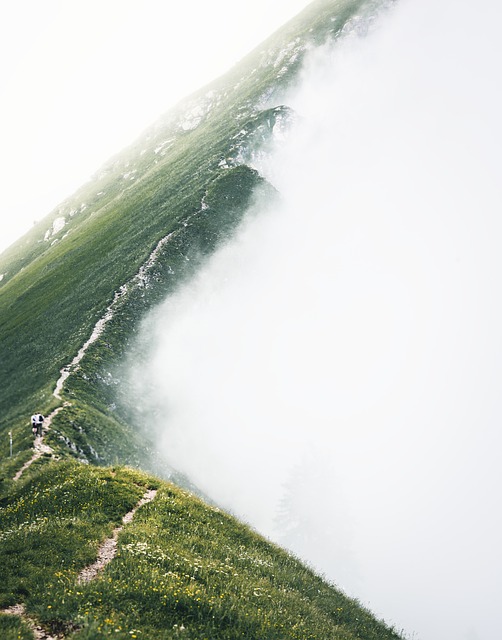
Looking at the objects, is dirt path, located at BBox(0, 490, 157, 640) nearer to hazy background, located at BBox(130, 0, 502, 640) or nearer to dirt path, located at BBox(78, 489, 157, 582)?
dirt path, located at BBox(78, 489, 157, 582)

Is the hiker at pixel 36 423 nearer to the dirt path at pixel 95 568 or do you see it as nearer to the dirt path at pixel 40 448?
the dirt path at pixel 40 448

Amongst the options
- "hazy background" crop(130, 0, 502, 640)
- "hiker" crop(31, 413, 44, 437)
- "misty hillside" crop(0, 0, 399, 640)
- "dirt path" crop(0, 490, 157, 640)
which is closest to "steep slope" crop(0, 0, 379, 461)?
"misty hillside" crop(0, 0, 399, 640)

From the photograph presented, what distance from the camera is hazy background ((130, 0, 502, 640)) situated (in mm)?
65688

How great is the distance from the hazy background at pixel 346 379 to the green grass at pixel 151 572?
28.7 m

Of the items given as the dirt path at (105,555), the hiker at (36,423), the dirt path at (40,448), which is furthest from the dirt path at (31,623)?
the hiker at (36,423)

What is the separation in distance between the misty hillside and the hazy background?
249 inches

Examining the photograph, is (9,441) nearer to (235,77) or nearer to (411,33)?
(235,77)

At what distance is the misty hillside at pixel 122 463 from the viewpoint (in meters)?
11.1

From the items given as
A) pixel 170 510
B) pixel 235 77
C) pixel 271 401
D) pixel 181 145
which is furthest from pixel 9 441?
pixel 235 77

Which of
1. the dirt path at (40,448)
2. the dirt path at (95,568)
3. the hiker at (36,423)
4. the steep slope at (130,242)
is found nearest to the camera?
the dirt path at (95,568)

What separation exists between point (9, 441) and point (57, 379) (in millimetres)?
10854

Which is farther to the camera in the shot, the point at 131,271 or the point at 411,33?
the point at 411,33

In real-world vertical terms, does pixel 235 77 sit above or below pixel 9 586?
above

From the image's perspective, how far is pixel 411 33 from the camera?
172 m
